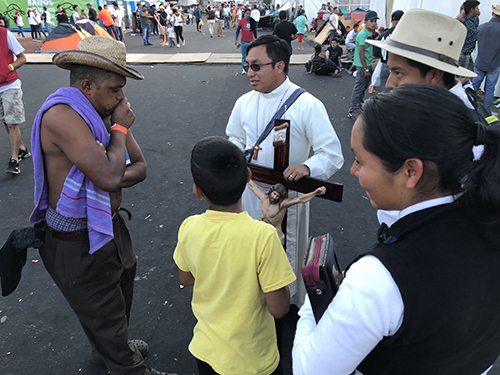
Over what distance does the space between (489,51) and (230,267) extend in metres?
7.70

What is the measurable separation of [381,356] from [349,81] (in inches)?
418

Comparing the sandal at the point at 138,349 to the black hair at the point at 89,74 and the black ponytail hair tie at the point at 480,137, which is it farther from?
the black ponytail hair tie at the point at 480,137

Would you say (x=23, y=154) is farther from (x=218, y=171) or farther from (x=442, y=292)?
(x=442, y=292)

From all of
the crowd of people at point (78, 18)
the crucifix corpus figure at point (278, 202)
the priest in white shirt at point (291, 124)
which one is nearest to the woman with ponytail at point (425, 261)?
the crucifix corpus figure at point (278, 202)

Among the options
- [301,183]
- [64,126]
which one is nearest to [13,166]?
[64,126]

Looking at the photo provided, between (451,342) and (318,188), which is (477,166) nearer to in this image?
(451,342)

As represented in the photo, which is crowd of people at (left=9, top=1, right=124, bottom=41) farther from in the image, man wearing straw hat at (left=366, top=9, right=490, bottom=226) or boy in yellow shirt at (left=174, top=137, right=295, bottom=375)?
boy in yellow shirt at (left=174, top=137, right=295, bottom=375)

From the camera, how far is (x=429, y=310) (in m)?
0.78

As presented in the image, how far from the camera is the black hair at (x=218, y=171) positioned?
144cm

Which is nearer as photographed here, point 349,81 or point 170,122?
point 170,122

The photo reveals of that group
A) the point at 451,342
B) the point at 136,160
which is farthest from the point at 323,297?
the point at 136,160

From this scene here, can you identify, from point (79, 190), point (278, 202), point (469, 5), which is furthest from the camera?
point (469, 5)

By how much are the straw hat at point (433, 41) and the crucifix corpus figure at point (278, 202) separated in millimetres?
1013

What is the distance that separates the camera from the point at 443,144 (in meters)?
0.83
